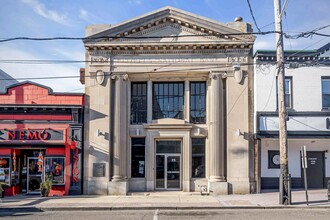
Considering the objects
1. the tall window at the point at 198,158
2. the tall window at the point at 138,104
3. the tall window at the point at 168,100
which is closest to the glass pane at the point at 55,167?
the tall window at the point at 138,104

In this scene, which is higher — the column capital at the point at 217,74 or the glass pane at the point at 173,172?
the column capital at the point at 217,74

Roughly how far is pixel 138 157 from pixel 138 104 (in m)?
3.04

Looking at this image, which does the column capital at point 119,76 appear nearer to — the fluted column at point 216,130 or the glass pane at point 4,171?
the fluted column at point 216,130

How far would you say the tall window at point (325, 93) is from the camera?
19297 millimetres

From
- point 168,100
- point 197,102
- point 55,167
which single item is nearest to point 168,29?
point 168,100

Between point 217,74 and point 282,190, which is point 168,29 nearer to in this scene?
point 217,74

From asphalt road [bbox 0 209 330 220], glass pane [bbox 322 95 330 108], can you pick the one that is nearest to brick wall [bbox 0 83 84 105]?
asphalt road [bbox 0 209 330 220]

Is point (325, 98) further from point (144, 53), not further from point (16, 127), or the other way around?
point (16, 127)

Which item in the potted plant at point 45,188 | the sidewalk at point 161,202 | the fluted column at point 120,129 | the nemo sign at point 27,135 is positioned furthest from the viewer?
the fluted column at point 120,129

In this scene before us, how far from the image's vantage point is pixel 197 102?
2062 cm

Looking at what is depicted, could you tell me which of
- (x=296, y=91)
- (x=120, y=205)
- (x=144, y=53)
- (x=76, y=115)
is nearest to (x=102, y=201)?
(x=120, y=205)

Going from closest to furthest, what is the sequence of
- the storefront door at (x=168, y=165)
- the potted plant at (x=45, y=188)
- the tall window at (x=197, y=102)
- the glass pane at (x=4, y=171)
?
the potted plant at (x=45, y=188) → the glass pane at (x=4, y=171) → the storefront door at (x=168, y=165) → the tall window at (x=197, y=102)

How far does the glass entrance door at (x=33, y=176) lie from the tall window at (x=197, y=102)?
9095mm

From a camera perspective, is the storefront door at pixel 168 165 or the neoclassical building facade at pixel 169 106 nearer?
the neoclassical building facade at pixel 169 106
